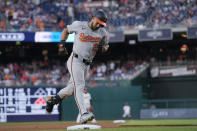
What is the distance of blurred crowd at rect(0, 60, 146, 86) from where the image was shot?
2677 cm

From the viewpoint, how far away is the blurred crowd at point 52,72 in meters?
26.8

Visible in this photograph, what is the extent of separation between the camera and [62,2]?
30453 mm

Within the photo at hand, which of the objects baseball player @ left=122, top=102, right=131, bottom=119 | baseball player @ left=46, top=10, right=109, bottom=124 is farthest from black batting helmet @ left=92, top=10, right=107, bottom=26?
baseball player @ left=122, top=102, right=131, bottom=119

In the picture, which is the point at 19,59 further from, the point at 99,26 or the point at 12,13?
the point at 99,26

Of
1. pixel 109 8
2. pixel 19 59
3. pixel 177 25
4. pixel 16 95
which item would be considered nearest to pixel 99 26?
pixel 16 95

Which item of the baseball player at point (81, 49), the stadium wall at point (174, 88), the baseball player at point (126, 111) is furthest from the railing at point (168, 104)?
the baseball player at point (81, 49)

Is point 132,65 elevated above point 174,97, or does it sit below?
above

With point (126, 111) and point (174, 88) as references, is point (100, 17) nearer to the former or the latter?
point (126, 111)

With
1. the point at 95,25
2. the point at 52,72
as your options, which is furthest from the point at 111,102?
the point at 95,25

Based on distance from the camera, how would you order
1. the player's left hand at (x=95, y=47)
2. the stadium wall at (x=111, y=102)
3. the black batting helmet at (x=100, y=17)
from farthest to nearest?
1. the stadium wall at (x=111, y=102)
2. the player's left hand at (x=95, y=47)
3. the black batting helmet at (x=100, y=17)

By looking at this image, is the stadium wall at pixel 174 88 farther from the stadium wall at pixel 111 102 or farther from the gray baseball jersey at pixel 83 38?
the gray baseball jersey at pixel 83 38

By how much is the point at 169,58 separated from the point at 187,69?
2.30m

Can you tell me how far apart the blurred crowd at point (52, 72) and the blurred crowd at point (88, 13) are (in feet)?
10.1

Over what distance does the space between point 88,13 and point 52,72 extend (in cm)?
495
